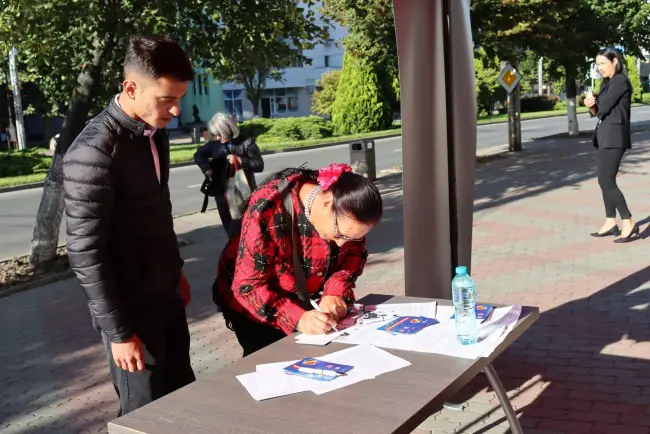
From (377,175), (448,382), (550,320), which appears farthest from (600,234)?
(377,175)

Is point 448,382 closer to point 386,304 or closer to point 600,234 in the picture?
point 386,304

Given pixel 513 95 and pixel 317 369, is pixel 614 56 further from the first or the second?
pixel 513 95

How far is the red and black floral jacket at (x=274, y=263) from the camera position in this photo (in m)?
2.96

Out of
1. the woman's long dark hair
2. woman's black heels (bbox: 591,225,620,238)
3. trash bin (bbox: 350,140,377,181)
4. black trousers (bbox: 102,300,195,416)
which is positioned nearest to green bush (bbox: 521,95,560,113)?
trash bin (bbox: 350,140,377,181)

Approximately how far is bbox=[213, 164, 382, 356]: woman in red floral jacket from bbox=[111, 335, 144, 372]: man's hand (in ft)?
1.67

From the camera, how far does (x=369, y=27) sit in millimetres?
18750

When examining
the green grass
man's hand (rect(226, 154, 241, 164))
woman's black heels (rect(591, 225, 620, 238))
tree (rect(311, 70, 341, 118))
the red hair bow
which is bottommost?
woman's black heels (rect(591, 225, 620, 238))

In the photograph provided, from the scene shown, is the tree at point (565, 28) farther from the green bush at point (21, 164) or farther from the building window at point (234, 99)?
the building window at point (234, 99)

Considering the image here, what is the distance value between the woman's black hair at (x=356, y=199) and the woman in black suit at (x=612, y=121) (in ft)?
19.2

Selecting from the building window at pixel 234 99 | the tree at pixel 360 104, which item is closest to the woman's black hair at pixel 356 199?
the tree at pixel 360 104

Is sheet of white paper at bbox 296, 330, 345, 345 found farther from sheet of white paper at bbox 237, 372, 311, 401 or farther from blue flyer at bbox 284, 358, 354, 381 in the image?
sheet of white paper at bbox 237, 372, 311, 401

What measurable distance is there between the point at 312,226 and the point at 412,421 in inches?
43.5

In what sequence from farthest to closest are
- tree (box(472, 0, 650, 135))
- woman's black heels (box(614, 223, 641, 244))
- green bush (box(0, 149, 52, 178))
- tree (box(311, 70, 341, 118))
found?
tree (box(311, 70, 341, 118))
green bush (box(0, 149, 52, 178))
tree (box(472, 0, 650, 135))
woman's black heels (box(614, 223, 641, 244))

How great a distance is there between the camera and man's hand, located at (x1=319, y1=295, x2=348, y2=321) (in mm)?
3053
